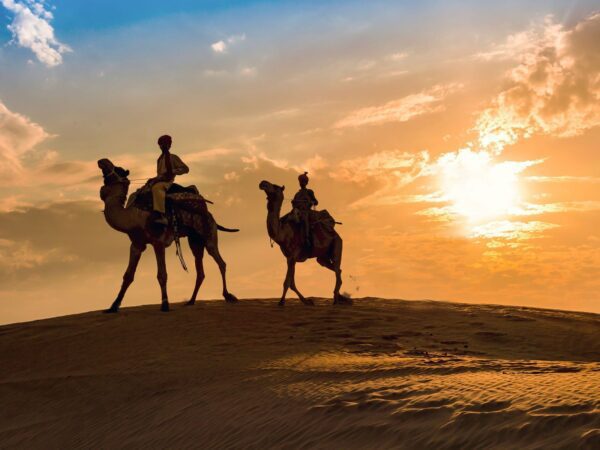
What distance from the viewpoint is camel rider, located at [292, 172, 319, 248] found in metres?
20.2

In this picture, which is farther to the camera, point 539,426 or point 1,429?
point 1,429

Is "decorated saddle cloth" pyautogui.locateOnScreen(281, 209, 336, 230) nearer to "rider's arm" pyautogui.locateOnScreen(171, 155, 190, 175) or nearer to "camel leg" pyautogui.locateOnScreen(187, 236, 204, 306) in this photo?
"camel leg" pyautogui.locateOnScreen(187, 236, 204, 306)

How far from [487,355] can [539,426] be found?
7699mm

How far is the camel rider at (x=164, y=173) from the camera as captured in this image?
59.0 ft

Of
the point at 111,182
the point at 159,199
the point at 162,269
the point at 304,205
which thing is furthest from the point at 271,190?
the point at 111,182

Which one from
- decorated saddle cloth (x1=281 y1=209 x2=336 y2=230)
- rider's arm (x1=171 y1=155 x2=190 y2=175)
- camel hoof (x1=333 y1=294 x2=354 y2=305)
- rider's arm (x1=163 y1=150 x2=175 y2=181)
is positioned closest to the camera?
rider's arm (x1=163 y1=150 x2=175 y2=181)

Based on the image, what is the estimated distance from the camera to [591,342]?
17.3 m

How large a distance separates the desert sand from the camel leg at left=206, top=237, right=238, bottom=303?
A: 3.26 ft

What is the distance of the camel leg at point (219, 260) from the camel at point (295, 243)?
4.52 feet

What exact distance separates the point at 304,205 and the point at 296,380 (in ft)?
35.1

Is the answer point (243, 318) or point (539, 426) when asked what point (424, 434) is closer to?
point (539, 426)

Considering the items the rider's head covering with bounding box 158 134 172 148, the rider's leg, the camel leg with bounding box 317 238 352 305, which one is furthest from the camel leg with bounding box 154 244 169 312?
the camel leg with bounding box 317 238 352 305

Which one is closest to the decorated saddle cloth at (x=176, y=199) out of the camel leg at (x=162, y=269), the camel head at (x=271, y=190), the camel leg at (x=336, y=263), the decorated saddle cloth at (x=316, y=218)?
the camel leg at (x=162, y=269)

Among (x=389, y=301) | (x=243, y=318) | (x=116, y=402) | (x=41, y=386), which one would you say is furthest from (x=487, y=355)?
(x=389, y=301)
